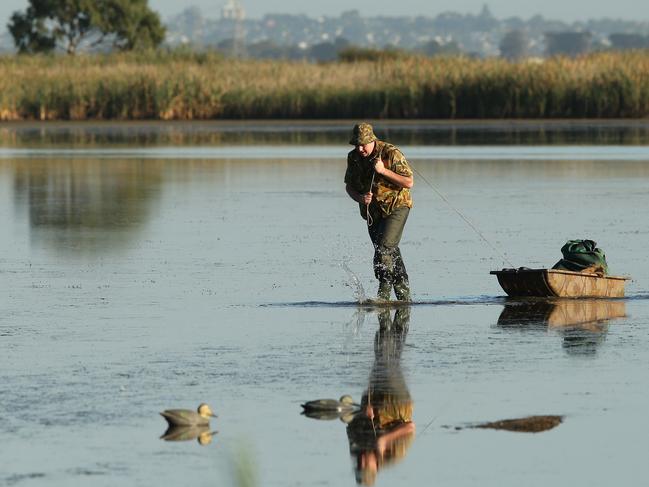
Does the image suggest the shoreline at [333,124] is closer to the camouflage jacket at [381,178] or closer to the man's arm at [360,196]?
the camouflage jacket at [381,178]

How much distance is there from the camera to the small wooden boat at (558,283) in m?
13.1

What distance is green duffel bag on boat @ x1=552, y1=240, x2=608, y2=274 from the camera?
1342 cm

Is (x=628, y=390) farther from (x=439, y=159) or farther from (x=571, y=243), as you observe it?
(x=439, y=159)

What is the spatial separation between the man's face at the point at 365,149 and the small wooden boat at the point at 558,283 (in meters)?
1.22

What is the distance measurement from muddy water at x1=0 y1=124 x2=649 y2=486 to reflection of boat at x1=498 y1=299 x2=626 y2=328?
3cm

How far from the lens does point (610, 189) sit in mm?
→ 24422

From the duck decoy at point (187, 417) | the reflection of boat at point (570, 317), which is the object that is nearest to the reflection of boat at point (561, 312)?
the reflection of boat at point (570, 317)

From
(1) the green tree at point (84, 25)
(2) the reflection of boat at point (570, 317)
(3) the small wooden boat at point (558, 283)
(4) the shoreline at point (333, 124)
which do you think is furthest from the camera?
(1) the green tree at point (84, 25)

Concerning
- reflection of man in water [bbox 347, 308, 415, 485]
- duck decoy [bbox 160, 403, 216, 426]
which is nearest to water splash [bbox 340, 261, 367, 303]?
reflection of man in water [bbox 347, 308, 415, 485]

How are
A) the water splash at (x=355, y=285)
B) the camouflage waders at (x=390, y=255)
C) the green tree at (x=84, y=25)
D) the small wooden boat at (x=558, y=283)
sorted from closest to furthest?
1. the small wooden boat at (x=558, y=283)
2. the camouflage waders at (x=390, y=255)
3. the water splash at (x=355, y=285)
4. the green tree at (x=84, y=25)

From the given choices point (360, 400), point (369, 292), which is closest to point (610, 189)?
point (369, 292)

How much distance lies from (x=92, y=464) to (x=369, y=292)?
6450mm

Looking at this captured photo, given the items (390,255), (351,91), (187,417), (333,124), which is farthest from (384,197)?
(351,91)

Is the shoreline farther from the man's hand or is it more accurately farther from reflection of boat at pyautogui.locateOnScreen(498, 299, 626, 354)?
the man's hand
